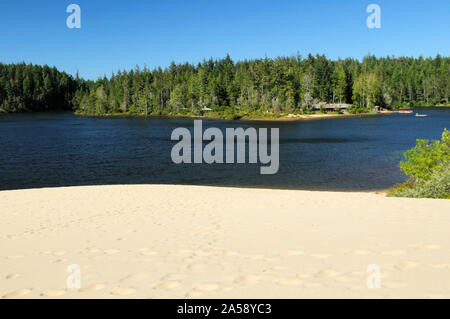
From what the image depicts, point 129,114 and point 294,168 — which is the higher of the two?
point 129,114

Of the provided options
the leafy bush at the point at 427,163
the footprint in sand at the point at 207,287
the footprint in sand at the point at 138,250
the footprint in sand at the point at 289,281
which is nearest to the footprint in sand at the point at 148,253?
the footprint in sand at the point at 138,250

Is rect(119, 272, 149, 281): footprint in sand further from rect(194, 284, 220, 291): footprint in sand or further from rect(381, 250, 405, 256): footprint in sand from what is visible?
rect(381, 250, 405, 256): footprint in sand

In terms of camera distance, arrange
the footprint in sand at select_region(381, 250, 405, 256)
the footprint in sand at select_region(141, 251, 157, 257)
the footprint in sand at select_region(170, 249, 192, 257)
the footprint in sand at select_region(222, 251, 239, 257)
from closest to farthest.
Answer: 1. the footprint in sand at select_region(381, 250, 405, 256)
2. the footprint in sand at select_region(222, 251, 239, 257)
3. the footprint in sand at select_region(170, 249, 192, 257)
4. the footprint in sand at select_region(141, 251, 157, 257)

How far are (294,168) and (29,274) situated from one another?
28.0m

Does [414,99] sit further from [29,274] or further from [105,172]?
[29,274]

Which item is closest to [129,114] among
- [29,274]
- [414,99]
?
[414,99]

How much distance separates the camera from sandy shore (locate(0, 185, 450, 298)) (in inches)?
233

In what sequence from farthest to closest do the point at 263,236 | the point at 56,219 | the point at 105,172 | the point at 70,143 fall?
the point at 70,143
the point at 105,172
the point at 56,219
the point at 263,236

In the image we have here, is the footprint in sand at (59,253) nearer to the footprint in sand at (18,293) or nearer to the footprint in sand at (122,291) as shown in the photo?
the footprint in sand at (18,293)

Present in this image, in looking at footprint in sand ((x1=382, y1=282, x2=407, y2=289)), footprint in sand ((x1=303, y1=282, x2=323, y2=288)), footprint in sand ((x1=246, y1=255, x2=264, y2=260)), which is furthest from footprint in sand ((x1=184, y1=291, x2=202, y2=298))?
footprint in sand ((x1=382, y1=282, x2=407, y2=289))

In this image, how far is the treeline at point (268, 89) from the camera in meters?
129

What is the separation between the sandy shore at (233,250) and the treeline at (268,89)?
112725 millimetres

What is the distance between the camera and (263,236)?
30.0 feet

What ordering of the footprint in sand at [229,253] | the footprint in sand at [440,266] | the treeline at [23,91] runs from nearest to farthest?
the footprint in sand at [440,266]
the footprint in sand at [229,253]
the treeline at [23,91]
